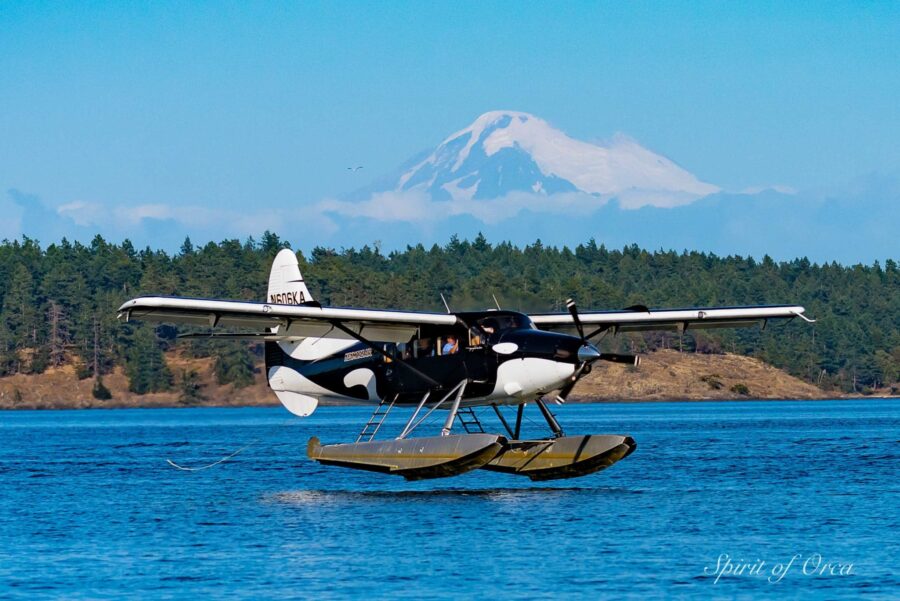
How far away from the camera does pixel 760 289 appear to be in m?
164

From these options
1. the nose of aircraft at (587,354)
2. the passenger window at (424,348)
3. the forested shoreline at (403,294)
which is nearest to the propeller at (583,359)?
the nose of aircraft at (587,354)

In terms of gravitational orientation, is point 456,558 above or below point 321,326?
below

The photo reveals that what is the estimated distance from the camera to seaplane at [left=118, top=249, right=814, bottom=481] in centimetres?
2539

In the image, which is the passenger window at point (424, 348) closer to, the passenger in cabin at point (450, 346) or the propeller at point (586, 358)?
the passenger in cabin at point (450, 346)

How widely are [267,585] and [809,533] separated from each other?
27.1ft

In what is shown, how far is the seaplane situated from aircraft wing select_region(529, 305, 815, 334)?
0.08 ft

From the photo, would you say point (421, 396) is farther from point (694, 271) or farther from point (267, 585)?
point (694, 271)

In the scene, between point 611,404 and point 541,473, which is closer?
point 541,473

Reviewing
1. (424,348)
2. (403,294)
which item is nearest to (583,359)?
(424,348)

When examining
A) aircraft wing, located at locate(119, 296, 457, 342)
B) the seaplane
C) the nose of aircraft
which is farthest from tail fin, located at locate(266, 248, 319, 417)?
the nose of aircraft

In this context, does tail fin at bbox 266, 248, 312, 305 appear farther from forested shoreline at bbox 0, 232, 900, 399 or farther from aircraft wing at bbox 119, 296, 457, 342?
forested shoreline at bbox 0, 232, 900, 399

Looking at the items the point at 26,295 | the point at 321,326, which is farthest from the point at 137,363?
the point at 321,326

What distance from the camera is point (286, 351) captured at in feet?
101

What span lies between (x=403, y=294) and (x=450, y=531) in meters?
114
